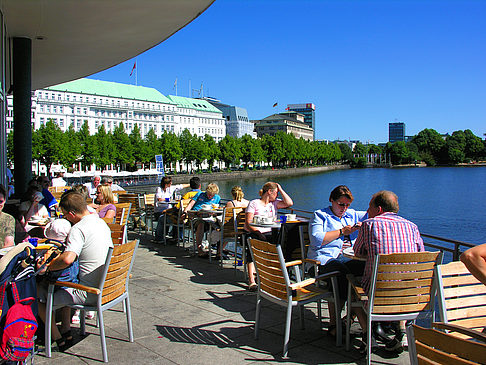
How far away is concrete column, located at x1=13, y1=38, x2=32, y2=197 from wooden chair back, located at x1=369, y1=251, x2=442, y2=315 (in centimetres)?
1157

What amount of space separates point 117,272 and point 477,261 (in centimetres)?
322

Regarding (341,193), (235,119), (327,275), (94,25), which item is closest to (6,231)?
(327,275)

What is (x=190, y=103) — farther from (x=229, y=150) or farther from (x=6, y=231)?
(x=6, y=231)

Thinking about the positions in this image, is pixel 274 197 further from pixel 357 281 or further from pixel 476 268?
pixel 476 268

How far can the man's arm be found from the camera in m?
2.74

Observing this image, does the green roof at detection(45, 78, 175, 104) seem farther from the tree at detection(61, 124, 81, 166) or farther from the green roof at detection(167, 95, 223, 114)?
the tree at detection(61, 124, 81, 166)

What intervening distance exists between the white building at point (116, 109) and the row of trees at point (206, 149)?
1774 centimetres

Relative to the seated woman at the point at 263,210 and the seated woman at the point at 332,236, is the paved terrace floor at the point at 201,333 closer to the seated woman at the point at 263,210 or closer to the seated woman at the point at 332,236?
the seated woman at the point at 332,236

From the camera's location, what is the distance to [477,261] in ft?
9.05

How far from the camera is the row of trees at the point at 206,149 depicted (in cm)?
7012

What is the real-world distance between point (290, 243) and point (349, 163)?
610 ft

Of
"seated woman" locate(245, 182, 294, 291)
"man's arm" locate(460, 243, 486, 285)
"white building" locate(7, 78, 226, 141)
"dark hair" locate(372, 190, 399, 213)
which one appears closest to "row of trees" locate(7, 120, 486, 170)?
"white building" locate(7, 78, 226, 141)

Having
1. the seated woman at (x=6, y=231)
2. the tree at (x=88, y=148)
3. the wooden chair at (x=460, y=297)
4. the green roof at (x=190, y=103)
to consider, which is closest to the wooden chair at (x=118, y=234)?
the seated woman at (x=6, y=231)

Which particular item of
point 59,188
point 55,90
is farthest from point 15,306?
point 55,90
